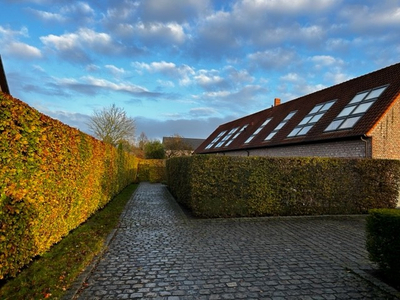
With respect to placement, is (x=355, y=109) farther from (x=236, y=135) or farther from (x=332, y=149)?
(x=236, y=135)

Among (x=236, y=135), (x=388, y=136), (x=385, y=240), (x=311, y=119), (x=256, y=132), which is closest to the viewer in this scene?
(x=385, y=240)

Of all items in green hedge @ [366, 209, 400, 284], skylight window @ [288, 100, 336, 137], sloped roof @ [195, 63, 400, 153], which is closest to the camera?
green hedge @ [366, 209, 400, 284]

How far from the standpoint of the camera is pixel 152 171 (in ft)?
102

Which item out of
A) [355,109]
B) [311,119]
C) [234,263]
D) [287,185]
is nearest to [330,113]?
[311,119]

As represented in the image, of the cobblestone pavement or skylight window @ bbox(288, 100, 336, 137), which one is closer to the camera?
the cobblestone pavement

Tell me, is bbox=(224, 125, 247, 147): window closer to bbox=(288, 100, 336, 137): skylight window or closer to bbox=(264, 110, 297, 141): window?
bbox=(264, 110, 297, 141): window

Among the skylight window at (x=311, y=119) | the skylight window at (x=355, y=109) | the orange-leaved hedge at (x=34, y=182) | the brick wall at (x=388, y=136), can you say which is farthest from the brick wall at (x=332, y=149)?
the orange-leaved hedge at (x=34, y=182)

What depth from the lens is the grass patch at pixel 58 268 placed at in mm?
3850

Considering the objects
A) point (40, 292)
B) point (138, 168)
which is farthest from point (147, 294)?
point (138, 168)

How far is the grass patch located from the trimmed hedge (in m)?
23.0

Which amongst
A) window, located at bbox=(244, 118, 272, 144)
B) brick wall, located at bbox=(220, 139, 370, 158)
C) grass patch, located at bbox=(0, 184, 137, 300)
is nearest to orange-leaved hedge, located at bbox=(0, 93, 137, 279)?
grass patch, located at bbox=(0, 184, 137, 300)

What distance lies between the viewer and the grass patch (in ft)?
12.6

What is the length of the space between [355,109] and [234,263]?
12.6 metres

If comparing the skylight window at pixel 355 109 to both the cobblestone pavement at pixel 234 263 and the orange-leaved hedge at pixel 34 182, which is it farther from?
→ the orange-leaved hedge at pixel 34 182
